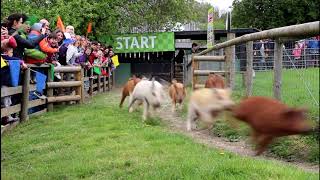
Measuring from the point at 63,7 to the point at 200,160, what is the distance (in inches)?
594

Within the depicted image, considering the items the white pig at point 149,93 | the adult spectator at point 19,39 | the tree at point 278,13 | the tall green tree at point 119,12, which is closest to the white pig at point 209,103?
the white pig at point 149,93

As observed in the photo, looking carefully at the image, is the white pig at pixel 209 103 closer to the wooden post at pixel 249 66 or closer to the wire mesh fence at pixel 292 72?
the wire mesh fence at pixel 292 72

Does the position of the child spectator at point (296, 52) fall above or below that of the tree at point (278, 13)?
below

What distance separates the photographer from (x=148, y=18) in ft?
93.3

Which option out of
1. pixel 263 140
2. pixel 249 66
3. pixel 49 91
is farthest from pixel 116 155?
pixel 49 91

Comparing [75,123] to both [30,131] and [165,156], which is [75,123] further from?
[165,156]

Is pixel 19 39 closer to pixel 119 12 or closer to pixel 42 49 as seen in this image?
pixel 42 49

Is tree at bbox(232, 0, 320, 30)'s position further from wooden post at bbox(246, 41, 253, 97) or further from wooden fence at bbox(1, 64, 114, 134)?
wooden post at bbox(246, 41, 253, 97)

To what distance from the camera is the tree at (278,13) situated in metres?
45.2

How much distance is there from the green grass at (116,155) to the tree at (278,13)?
38.3 metres

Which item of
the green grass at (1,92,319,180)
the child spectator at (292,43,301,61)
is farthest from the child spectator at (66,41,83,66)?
the child spectator at (292,43,301,61)

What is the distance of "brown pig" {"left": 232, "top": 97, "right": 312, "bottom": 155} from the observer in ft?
4.65

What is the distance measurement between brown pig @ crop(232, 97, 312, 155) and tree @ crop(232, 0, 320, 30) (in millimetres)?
44778

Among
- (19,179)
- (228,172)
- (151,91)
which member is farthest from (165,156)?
(151,91)
